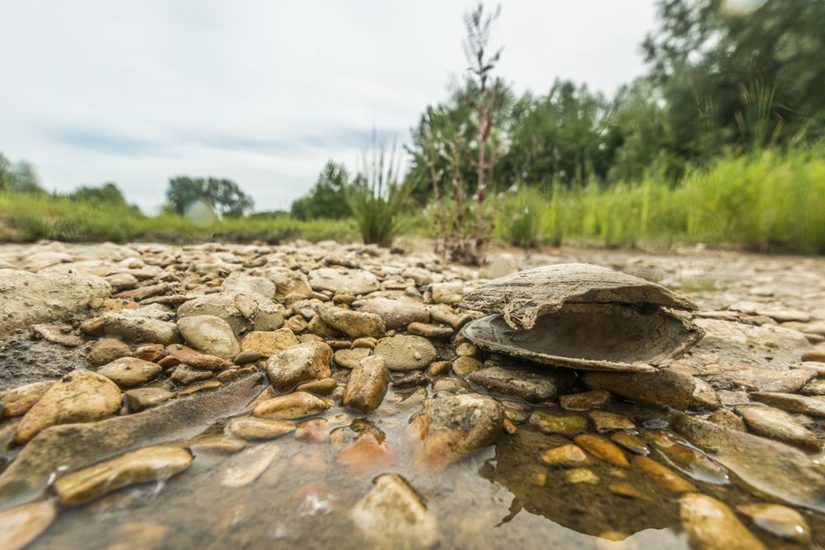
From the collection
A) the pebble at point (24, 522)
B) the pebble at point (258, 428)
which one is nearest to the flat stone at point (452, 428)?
the pebble at point (258, 428)

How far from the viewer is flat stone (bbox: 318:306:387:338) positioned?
5.47 feet

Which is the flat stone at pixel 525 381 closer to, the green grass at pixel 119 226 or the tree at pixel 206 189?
the green grass at pixel 119 226

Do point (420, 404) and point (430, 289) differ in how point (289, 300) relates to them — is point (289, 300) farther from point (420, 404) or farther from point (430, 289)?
point (420, 404)

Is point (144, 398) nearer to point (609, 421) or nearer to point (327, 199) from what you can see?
point (609, 421)

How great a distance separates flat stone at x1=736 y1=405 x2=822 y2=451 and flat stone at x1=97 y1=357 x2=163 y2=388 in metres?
1.91

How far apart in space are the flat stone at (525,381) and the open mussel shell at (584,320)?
3.1 inches

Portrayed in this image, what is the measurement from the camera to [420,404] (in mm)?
1199

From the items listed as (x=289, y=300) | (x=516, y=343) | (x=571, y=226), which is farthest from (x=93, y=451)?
(x=571, y=226)

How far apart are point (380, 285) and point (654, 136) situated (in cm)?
1685

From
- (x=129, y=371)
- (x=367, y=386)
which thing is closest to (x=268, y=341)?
(x=129, y=371)

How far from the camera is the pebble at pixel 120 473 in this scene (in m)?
0.73

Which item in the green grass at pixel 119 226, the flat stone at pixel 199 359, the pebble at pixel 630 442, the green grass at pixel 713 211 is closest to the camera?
the pebble at pixel 630 442

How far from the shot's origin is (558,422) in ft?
3.61

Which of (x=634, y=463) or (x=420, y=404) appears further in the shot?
(x=420, y=404)
